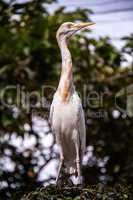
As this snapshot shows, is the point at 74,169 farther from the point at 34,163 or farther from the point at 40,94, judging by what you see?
the point at 34,163

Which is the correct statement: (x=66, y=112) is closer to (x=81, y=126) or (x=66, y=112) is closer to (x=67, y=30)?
(x=81, y=126)

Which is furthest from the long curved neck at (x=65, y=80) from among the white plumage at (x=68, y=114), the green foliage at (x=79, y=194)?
the green foliage at (x=79, y=194)

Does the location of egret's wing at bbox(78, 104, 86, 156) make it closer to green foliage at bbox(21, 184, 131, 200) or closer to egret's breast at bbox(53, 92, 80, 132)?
egret's breast at bbox(53, 92, 80, 132)

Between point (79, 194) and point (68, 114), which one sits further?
point (68, 114)

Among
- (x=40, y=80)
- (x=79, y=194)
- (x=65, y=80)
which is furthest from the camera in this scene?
(x=40, y=80)

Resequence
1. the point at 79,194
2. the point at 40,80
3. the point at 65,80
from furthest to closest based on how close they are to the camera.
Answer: the point at 40,80 → the point at 65,80 → the point at 79,194

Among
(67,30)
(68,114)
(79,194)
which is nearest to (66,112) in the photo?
(68,114)

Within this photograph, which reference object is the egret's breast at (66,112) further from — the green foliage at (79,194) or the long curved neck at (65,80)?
the green foliage at (79,194)

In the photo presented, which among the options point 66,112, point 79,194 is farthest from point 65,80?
point 79,194

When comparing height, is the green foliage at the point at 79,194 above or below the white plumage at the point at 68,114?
below

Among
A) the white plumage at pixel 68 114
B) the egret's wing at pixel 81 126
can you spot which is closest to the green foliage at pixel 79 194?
the white plumage at pixel 68 114

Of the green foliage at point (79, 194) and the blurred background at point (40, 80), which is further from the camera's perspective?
the blurred background at point (40, 80)

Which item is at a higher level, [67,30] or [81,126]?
[67,30]

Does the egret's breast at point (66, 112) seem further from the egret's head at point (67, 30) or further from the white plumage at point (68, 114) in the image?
the egret's head at point (67, 30)
